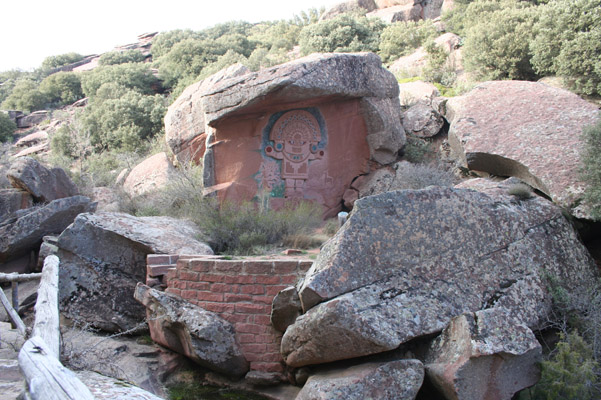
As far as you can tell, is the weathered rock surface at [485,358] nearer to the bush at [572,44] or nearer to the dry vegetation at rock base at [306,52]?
the dry vegetation at rock base at [306,52]

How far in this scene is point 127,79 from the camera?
22969mm

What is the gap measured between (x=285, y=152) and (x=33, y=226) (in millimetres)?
4500

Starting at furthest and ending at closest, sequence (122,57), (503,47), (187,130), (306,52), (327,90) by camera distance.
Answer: (122,57), (306,52), (503,47), (187,130), (327,90)

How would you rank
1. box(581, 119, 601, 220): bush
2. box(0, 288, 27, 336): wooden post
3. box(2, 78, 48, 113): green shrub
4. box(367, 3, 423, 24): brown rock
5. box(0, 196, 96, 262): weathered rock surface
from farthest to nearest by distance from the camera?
box(2, 78, 48, 113): green shrub → box(367, 3, 423, 24): brown rock → box(0, 196, 96, 262): weathered rock surface → box(581, 119, 601, 220): bush → box(0, 288, 27, 336): wooden post

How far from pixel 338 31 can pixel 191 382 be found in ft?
57.4

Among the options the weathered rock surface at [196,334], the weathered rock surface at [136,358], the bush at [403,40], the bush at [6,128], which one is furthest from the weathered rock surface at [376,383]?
the bush at [6,128]

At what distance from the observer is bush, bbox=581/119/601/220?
15.7ft

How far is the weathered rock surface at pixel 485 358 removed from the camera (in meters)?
3.10

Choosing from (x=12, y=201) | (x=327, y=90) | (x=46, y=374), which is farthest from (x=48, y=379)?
(x=327, y=90)

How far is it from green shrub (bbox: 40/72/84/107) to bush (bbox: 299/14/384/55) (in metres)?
14.2

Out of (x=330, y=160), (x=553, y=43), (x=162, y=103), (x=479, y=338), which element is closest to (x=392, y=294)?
(x=479, y=338)

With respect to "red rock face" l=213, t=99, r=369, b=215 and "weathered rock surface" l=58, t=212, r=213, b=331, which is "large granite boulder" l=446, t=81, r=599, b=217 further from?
"weathered rock surface" l=58, t=212, r=213, b=331

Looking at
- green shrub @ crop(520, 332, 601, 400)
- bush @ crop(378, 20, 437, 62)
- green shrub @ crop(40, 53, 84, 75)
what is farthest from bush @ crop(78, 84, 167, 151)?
green shrub @ crop(40, 53, 84, 75)

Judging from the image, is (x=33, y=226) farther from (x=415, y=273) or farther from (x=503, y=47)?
(x=503, y=47)
